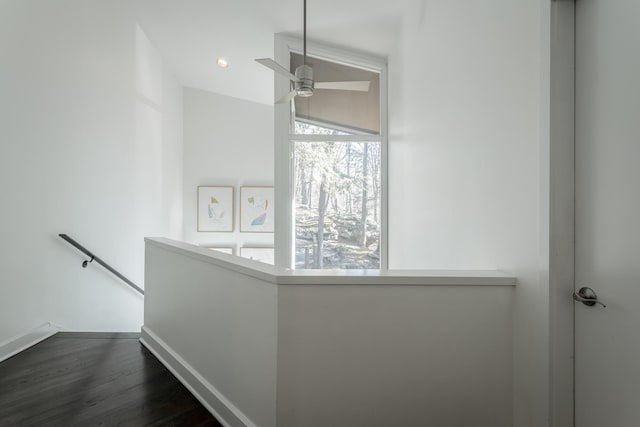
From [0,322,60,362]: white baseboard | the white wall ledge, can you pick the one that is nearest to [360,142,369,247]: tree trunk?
the white wall ledge

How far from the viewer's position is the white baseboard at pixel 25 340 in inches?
90.7

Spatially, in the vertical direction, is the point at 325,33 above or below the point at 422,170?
above

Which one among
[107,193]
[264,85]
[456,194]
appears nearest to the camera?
[456,194]

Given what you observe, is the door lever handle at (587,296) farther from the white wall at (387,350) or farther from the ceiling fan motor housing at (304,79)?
the ceiling fan motor housing at (304,79)

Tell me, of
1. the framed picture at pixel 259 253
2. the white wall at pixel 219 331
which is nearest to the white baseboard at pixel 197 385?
the white wall at pixel 219 331

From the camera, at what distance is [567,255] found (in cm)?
121

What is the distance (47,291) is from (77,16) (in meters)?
2.38

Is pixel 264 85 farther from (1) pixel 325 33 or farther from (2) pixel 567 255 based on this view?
(2) pixel 567 255

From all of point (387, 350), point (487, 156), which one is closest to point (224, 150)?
point (487, 156)

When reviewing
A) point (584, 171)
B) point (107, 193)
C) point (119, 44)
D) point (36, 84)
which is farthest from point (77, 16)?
point (584, 171)

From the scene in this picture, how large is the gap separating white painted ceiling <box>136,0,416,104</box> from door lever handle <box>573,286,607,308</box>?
2.58 meters

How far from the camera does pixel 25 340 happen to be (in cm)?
247

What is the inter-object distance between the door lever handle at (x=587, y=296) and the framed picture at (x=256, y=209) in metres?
4.66

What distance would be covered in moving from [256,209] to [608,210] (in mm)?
4861
